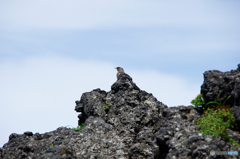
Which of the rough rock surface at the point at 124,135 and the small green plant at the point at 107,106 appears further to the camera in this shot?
the small green plant at the point at 107,106

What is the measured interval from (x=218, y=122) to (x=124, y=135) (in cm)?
786

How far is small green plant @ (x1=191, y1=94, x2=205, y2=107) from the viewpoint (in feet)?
64.1

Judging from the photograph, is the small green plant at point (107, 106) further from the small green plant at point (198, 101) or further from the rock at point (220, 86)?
the rock at point (220, 86)

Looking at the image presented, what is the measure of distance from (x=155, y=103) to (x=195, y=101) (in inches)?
188

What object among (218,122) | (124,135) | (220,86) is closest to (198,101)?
(220,86)

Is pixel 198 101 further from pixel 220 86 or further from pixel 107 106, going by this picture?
pixel 107 106

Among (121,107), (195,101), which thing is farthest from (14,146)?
(195,101)

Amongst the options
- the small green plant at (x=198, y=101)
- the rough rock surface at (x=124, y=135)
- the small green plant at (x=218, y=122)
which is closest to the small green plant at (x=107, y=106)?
the rough rock surface at (x=124, y=135)

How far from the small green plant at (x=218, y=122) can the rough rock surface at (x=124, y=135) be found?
446 mm

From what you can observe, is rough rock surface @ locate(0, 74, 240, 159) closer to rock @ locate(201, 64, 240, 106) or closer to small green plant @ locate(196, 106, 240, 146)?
small green plant @ locate(196, 106, 240, 146)

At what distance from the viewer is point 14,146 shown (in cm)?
2150

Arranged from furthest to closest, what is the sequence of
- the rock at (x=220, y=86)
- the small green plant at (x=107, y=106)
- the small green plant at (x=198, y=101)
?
the small green plant at (x=107, y=106) → the small green plant at (x=198, y=101) → the rock at (x=220, y=86)

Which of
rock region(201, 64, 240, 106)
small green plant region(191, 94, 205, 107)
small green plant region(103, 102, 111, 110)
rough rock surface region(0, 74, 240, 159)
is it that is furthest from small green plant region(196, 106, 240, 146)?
small green plant region(103, 102, 111, 110)

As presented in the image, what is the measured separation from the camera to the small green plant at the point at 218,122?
1555 centimetres
